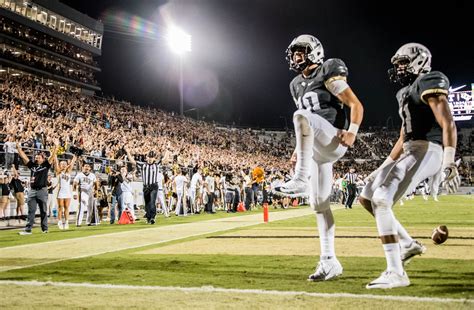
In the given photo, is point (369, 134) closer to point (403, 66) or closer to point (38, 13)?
point (38, 13)

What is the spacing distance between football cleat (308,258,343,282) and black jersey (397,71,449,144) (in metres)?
1.52

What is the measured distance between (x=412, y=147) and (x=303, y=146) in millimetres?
1091

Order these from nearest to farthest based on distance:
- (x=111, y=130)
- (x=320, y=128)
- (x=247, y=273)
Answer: (x=320, y=128), (x=247, y=273), (x=111, y=130)

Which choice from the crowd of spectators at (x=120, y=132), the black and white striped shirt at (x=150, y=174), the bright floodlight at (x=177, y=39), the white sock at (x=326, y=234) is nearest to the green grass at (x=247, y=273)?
the white sock at (x=326, y=234)

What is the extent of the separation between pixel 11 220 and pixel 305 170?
49.1 feet

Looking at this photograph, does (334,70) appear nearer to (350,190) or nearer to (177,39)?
(350,190)

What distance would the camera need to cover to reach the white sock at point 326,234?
520 centimetres

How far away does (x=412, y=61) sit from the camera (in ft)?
16.4

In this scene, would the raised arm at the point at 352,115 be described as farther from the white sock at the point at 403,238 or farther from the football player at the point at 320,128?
the white sock at the point at 403,238

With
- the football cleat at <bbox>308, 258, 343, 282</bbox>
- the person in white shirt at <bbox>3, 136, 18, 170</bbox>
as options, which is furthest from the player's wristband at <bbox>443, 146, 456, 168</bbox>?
the person in white shirt at <bbox>3, 136, 18, 170</bbox>

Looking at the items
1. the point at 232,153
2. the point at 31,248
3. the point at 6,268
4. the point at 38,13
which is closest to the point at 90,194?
the point at 31,248

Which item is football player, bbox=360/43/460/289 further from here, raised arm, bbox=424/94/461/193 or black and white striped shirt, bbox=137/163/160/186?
black and white striped shirt, bbox=137/163/160/186

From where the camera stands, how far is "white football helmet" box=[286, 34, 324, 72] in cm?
532

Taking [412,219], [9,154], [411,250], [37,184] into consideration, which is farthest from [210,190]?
[411,250]
